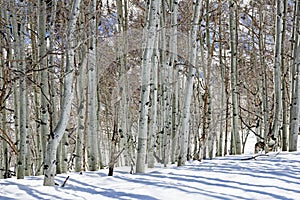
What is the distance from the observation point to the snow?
3.28 m

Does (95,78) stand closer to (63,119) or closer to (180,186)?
(63,119)

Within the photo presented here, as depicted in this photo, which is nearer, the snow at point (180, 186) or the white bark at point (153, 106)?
the snow at point (180, 186)

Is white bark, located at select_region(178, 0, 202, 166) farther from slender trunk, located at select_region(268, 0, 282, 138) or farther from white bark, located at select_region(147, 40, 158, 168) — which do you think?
slender trunk, located at select_region(268, 0, 282, 138)

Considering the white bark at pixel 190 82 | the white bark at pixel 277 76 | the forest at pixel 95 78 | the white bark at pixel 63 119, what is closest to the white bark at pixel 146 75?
the forest at pixel 95 78

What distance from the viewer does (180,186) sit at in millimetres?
3682

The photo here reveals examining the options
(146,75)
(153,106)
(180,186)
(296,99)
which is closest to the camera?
(180,186)

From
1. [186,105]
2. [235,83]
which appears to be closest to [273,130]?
[235,83]

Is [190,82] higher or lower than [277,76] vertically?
lower

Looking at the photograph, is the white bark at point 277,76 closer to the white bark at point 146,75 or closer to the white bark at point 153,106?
the white bark at point 153,106

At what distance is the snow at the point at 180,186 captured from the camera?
10.8 feet

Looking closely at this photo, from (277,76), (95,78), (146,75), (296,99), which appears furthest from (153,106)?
(296,99)

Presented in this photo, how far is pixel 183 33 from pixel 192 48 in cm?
420

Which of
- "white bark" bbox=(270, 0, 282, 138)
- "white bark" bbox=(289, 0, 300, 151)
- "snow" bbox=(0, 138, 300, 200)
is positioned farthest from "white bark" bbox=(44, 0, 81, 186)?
"white bark" bbox=(289, 0, 300, 151)

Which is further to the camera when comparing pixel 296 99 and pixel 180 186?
pixel 296 99
